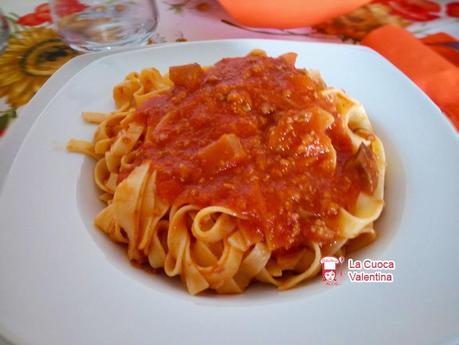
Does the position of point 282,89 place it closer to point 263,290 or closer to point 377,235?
point 377,235

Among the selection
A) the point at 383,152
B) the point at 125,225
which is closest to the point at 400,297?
the point at 383,152

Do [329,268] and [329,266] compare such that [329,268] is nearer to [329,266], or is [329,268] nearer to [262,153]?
[329,266]

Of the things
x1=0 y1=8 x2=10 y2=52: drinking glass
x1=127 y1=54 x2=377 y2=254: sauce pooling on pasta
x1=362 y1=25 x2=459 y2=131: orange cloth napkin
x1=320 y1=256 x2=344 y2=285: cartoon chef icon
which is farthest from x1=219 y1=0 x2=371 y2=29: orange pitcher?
x1=320 y1=256 x2=344 y2=285: cartoon chef icon

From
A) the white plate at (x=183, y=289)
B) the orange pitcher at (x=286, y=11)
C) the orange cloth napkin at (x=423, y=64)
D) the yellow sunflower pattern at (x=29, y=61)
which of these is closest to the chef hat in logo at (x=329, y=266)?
the white plate at (x=183, y=289)

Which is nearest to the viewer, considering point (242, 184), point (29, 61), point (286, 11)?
point (242, 184)

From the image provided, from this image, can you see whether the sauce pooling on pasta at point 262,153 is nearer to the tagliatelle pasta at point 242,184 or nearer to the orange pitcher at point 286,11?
the tagliatelle pasta at point 242,184

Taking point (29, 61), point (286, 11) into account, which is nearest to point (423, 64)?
point (286, 11)
